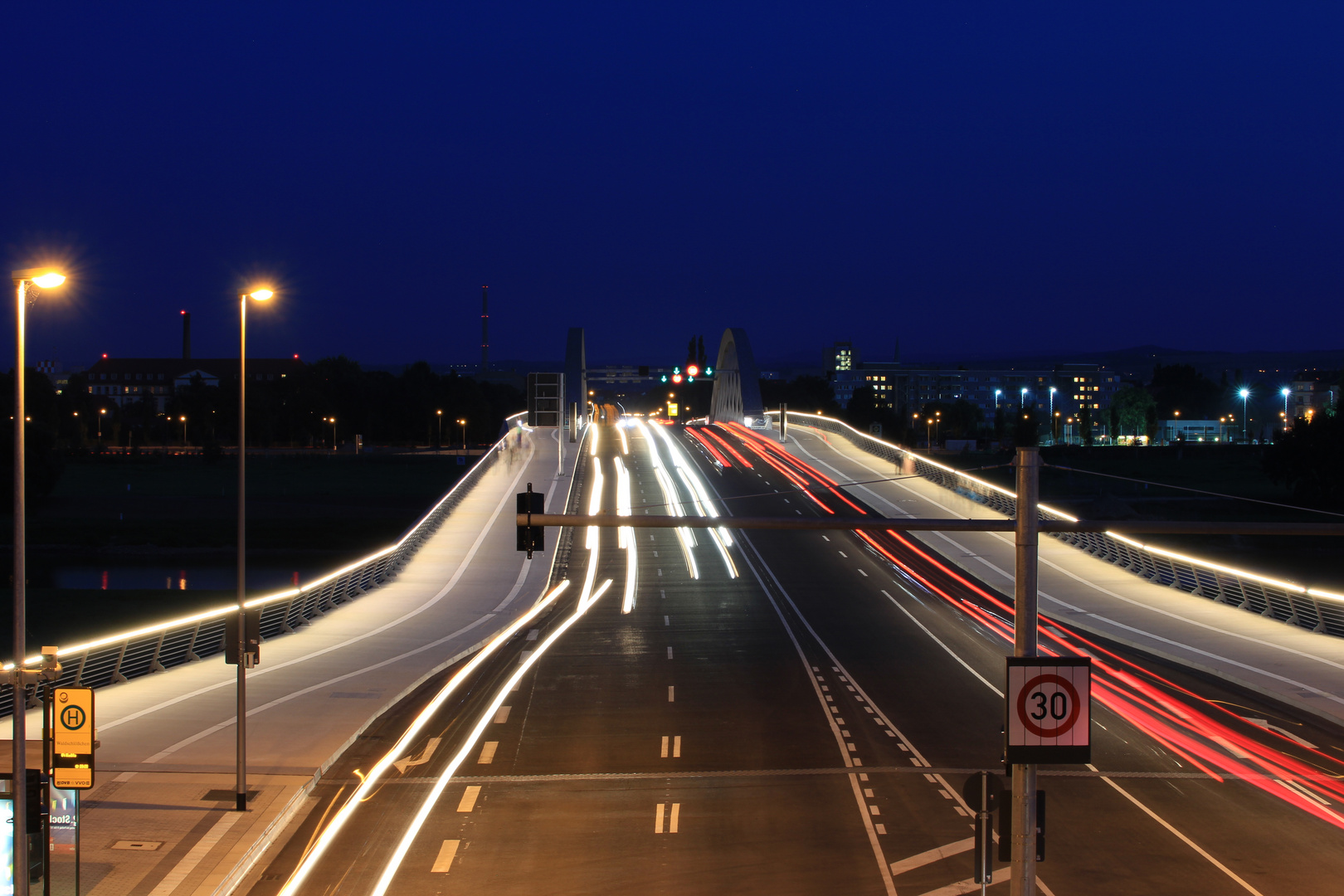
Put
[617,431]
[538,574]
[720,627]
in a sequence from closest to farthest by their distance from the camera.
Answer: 1. [720,627]
2. [538,574]
3. [617,431]

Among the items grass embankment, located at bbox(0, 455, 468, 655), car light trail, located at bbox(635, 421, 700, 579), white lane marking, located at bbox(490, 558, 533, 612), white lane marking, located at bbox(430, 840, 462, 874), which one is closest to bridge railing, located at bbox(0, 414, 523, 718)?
white lane marking, located at bbox(490, 558, 533, 612)

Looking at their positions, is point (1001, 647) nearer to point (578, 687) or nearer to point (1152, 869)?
point (578, 687)

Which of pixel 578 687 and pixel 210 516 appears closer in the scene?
pixel 578 687

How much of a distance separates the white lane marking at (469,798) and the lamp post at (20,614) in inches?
220

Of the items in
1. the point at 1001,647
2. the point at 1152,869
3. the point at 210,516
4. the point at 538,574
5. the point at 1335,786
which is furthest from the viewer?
the point at 210,516

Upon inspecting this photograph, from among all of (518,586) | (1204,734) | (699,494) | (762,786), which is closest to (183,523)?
(699,494)

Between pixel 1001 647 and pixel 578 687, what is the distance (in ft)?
35.8

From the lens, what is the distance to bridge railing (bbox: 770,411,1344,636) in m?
30.5

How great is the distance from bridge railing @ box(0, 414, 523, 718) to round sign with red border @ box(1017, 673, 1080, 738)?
948 cm

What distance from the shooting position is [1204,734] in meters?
19.8

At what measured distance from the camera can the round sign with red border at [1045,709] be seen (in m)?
10.4

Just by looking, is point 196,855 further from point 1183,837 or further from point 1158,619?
point 1158,619

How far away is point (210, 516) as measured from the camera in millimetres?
80750

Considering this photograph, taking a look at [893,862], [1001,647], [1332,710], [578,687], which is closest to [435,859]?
[893,862]
